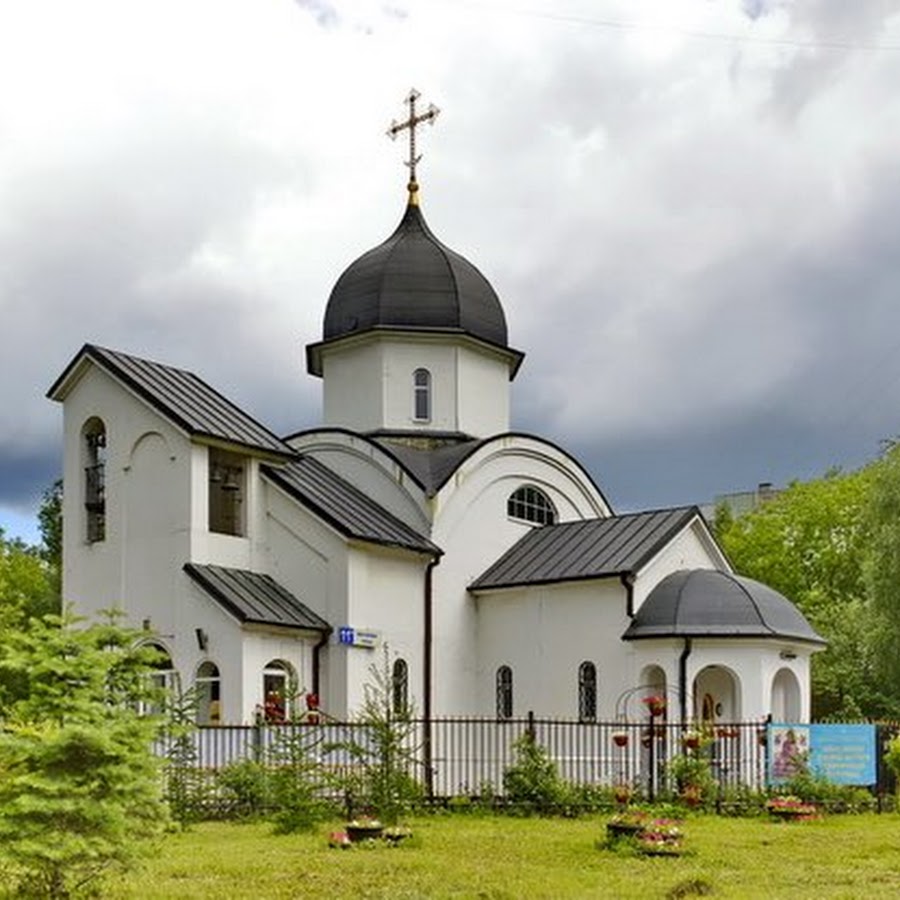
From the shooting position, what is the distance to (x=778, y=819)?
72.7 ft

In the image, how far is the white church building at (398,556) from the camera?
27.2 meters

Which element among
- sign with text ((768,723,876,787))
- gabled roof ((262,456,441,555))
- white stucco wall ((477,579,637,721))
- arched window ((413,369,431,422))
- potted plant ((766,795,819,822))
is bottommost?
potted plant ((766,795,819,822))

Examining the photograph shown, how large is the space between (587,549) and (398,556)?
400 centimetres

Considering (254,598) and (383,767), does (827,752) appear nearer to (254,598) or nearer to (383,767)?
(383,767)

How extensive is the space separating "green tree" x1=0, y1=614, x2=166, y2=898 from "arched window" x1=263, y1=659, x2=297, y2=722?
1068cm

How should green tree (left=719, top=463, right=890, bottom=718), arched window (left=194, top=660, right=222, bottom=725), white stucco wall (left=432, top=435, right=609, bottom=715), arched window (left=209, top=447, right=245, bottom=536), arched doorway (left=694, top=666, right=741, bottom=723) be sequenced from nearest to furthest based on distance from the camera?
1. arched window (left=194, top=660, right=222, bottom=725)
2. arched window (left=209, top=447, right=245, bottom=536)
3. arched doorway (left=694, top=666, right=741, bottom=723)
4. white stucco wall (left=432, top=435, right=609, bottom=715)
5. green tree (left=719, top=463, right=890, bottom=718)

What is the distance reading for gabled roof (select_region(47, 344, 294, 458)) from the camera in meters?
27.6

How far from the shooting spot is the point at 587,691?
96.7 ft

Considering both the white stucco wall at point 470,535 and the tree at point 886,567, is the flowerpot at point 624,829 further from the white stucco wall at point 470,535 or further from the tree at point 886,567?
the tree at point 886,567

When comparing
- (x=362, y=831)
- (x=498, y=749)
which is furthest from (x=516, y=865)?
(x=498, y=749)

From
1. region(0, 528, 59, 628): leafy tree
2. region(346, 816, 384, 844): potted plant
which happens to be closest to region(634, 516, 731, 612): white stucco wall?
region(346, 816, 384, 844): potted plant

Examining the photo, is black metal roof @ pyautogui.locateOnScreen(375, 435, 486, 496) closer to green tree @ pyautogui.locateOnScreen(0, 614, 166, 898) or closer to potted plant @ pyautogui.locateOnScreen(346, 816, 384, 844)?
potted plant @ pyautogui.locateOnScreen(346, 816, 384, 844)

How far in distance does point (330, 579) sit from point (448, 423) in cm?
675

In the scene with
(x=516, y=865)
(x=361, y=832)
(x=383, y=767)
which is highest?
(x=383, y=767)
